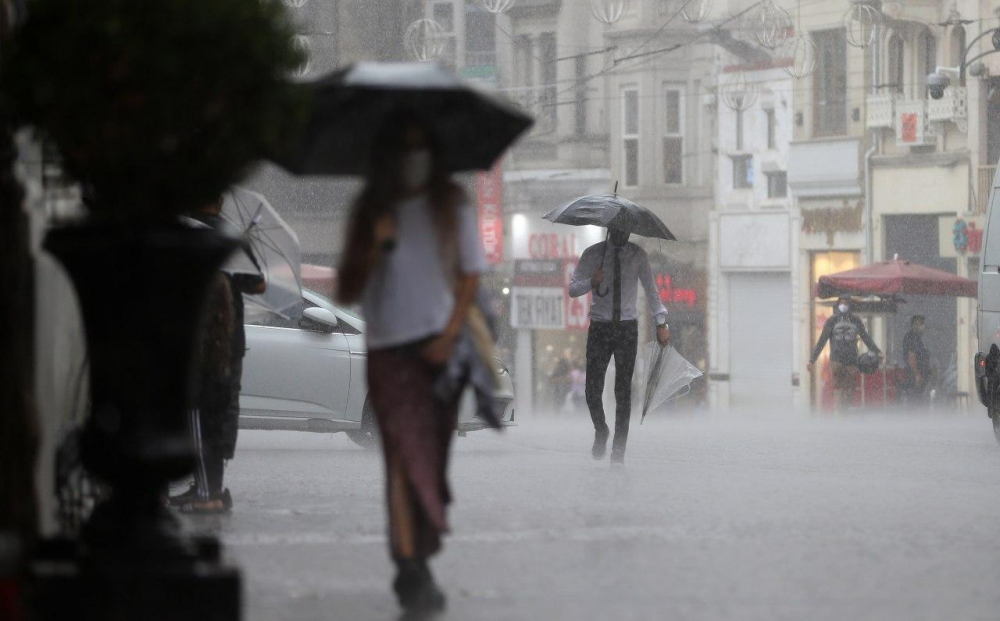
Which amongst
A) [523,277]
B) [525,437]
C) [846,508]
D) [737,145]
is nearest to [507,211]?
[523,277]

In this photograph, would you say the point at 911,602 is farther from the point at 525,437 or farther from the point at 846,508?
the point at 525,437

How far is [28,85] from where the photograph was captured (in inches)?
207

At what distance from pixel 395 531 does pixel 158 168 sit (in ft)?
6.07

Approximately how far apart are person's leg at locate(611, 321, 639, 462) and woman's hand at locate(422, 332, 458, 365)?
7032 mm

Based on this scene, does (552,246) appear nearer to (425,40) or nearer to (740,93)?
(740,93)

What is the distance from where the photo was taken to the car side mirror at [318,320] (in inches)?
628

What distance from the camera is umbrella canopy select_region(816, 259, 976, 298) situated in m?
35.5

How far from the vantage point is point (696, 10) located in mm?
47656

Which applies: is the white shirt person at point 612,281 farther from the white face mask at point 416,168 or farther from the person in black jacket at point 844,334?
the person in black jacket at point 844,334

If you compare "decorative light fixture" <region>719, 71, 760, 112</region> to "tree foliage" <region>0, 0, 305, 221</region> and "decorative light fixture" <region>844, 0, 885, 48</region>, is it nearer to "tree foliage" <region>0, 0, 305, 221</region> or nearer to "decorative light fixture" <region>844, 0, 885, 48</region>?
"decorative light fixture" <region>844, 0, 885, 48</region>

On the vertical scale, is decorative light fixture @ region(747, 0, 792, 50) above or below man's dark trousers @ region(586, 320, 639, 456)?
above

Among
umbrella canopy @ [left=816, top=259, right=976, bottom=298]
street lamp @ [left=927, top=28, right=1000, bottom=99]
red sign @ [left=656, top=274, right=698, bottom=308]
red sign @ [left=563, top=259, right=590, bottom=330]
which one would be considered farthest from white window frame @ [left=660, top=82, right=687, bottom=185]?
umbrella canopy @ [left=816, top=259, right=976, bottom=298]

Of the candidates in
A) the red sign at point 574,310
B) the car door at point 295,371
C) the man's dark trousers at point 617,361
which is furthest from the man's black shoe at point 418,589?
the red sign at point 574,310

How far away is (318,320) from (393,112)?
9280 mm
